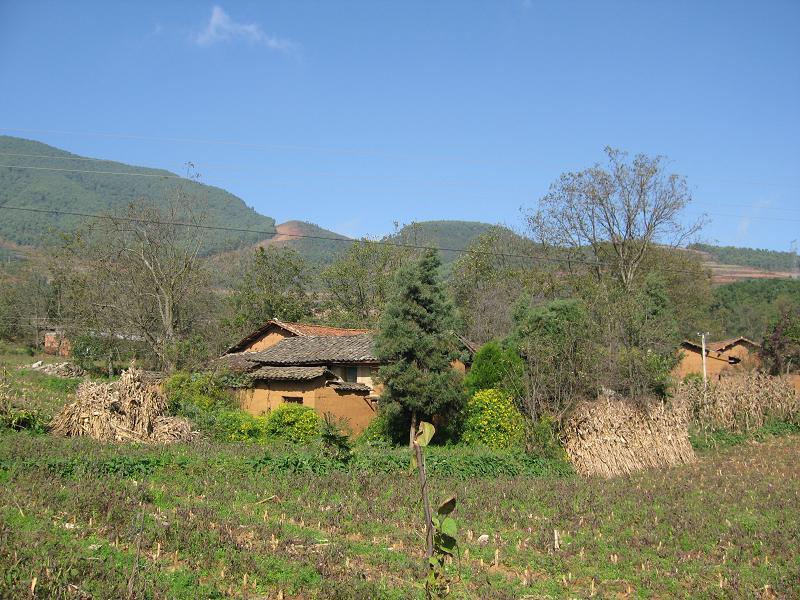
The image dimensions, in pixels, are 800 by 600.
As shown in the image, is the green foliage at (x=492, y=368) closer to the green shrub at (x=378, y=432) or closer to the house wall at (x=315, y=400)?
the green shrub at (x=378, y=432)

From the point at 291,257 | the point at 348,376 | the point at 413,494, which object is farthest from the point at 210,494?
the point at 291,257

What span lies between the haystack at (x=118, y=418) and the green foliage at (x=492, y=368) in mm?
10033

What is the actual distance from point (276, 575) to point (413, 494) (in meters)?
5.88

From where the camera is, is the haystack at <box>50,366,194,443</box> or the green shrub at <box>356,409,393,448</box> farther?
the green shrub at <box>356,409,393,448</box>

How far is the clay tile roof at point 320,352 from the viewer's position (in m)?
27.9

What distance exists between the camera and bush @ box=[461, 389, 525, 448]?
2292 cm

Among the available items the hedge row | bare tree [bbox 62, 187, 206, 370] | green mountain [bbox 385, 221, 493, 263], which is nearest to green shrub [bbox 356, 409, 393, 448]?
the hedge row

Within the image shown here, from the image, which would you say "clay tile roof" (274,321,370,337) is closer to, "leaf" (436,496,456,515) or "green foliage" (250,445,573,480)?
"green foliage" (250,445,573,480)

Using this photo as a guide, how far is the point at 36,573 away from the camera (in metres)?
7.22

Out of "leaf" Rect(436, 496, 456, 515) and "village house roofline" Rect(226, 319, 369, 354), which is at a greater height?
"leaf" Rect(436, 496, 456, 515)

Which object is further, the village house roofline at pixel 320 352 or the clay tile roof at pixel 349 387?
the village house roofline at pixel 320 352

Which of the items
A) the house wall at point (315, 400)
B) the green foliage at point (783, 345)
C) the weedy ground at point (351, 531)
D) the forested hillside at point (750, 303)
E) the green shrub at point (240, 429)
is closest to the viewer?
the weedy ground at point (351, 531)

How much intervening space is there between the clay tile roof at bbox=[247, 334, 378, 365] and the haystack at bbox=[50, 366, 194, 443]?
7.16 metres

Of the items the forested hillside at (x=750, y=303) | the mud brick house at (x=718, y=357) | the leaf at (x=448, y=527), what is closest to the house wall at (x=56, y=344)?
the mud brick house at (x=718, y=357)
